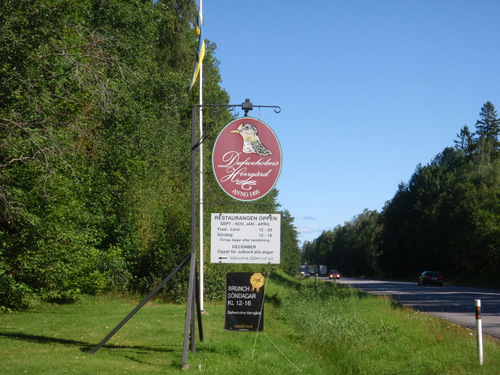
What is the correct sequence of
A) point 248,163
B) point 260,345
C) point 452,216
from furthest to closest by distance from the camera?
point 452,216, point 260,345, point 248,163

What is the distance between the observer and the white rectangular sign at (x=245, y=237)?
1136cm

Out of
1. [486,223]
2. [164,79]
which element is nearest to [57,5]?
[164,79]

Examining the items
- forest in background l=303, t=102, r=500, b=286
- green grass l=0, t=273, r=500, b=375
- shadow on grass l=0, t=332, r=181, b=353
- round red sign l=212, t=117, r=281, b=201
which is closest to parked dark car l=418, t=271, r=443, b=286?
forest in background l=303, t=102, r=500, b=286

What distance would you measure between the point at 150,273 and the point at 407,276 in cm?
7634

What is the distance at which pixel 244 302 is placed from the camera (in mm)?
11336

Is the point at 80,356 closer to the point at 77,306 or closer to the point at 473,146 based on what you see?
the point at 77,306

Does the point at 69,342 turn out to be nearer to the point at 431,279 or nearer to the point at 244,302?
the point at 244,302

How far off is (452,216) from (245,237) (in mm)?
70357

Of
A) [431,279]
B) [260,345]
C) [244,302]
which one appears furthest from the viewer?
[431,279]

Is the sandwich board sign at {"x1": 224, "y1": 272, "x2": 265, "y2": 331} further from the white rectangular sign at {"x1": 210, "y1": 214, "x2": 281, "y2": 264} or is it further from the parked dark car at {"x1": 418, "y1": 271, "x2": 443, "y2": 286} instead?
the parked dark car at {"x1": 418, "y1": 271, "x2": 443, "y2": 286}

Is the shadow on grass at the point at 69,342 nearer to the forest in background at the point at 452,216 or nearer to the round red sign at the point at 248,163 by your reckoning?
the round red sign at the point at 248,163

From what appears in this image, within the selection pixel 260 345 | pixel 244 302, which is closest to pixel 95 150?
pixel 260 345

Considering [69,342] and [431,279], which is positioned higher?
[431,279]

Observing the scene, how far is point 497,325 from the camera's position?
18.1 meters
